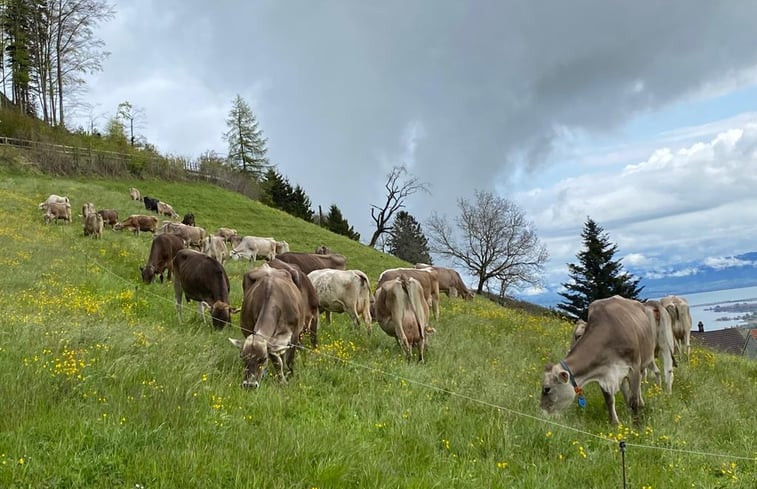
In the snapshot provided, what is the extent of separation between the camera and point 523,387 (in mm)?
8328

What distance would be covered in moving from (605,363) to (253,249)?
21.3 m

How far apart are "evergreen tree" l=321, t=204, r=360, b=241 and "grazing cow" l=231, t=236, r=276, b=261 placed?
33.5 metres

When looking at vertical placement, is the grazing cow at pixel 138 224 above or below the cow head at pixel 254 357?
above

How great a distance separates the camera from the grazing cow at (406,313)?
1012 centimetres

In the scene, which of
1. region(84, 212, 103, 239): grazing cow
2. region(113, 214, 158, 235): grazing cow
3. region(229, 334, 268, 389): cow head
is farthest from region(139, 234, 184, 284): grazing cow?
region(113, 214, 158, 235): grazing cow

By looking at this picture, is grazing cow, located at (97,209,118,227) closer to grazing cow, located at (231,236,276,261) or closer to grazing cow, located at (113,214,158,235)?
grazing cow, located at (113,214,158,235)

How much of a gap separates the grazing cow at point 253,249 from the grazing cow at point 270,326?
17419 mm

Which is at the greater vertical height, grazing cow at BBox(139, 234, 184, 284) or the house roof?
grazing cow at BBox(139, 234, 184, 284)

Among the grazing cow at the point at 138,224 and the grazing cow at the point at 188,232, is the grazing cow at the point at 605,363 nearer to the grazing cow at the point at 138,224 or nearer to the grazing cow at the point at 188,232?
the grazing cow at the point at 188,232

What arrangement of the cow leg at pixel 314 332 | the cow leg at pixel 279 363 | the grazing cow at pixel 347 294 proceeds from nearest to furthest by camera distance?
1. the cow leg at pixel 279 363
2. the cow leg at pixel 314 332
3. the grazing cow at pixel 347 294

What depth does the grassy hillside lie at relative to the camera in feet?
13.6

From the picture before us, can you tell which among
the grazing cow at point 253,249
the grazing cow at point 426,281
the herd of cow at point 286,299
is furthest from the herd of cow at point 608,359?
the grazing cow at point 253,249

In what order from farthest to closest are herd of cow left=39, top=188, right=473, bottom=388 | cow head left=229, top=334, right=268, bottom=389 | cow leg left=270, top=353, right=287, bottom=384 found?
1. herd of cow left=39, top=188, right=473, bottom=388
2. cow leg left=270, top=353, right=287, bottom=384
3. cow head left=229, top=334, right=268, bottom=389

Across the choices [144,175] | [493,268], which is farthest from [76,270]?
[493,268]
